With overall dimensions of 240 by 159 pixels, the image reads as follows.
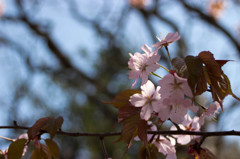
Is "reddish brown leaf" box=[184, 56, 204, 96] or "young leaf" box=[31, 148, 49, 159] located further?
"young leaf" box=[31, 148, 49, 159]

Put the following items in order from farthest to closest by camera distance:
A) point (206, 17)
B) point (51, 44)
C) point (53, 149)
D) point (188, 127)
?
point (51, 44), point (206, 17), point (188, 127), point (53, 149)

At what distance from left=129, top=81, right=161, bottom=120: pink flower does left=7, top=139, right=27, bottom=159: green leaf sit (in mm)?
216

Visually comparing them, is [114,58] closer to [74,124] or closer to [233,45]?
[74,124]

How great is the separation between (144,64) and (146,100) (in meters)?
0.07

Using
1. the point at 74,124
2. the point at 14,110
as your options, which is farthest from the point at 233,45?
the point at 14,110

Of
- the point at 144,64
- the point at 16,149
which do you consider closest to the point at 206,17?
the point at 144,64

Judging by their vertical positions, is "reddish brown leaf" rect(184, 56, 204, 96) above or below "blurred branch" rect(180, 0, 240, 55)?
above

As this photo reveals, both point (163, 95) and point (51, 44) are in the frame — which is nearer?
point (163, 95)

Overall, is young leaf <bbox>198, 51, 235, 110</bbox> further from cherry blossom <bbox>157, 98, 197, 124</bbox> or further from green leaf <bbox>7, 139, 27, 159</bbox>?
green leaf <bbox>7, 139, 27, 159</bbox>

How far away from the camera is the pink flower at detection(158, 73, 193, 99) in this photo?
412mm

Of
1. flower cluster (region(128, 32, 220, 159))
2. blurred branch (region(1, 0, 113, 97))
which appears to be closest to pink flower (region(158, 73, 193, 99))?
flower cluster (region(128, 32, 220, 159))

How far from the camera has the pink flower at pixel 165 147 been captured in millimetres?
560

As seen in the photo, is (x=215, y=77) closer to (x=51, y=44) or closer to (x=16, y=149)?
(x=16, y=149)

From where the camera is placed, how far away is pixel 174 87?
0.43m
